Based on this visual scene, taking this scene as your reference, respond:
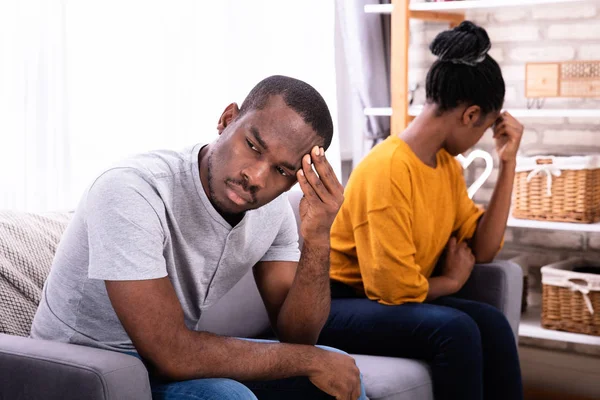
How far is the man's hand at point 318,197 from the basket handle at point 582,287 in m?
1.56

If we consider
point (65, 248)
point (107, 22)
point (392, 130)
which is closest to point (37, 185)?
point (107, 22)

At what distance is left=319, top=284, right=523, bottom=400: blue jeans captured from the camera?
2.04 m

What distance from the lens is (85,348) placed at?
1464 mm

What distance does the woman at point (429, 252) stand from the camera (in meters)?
2.07

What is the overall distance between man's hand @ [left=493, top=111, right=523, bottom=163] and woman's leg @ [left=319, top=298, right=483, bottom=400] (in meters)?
0.63

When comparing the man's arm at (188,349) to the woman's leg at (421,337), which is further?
the woman's leg at (421,337)

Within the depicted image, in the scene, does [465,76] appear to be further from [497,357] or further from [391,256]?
[497,357]

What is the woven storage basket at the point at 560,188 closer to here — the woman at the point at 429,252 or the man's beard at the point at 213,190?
the woman at the point at 429,252

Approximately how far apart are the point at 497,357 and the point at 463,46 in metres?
0.85

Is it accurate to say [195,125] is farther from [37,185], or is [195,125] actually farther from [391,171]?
[391,171]

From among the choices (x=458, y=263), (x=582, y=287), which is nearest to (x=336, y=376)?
(x=458, y=263)

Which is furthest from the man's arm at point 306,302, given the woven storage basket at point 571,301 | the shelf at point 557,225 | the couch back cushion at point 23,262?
the woven storage basket at point 571,301

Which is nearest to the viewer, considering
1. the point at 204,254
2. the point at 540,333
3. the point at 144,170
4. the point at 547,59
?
the point at 144,170

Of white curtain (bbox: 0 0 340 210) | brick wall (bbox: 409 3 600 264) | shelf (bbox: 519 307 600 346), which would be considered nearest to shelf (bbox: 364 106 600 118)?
brick wall (bbox: 409 3 600 264)
